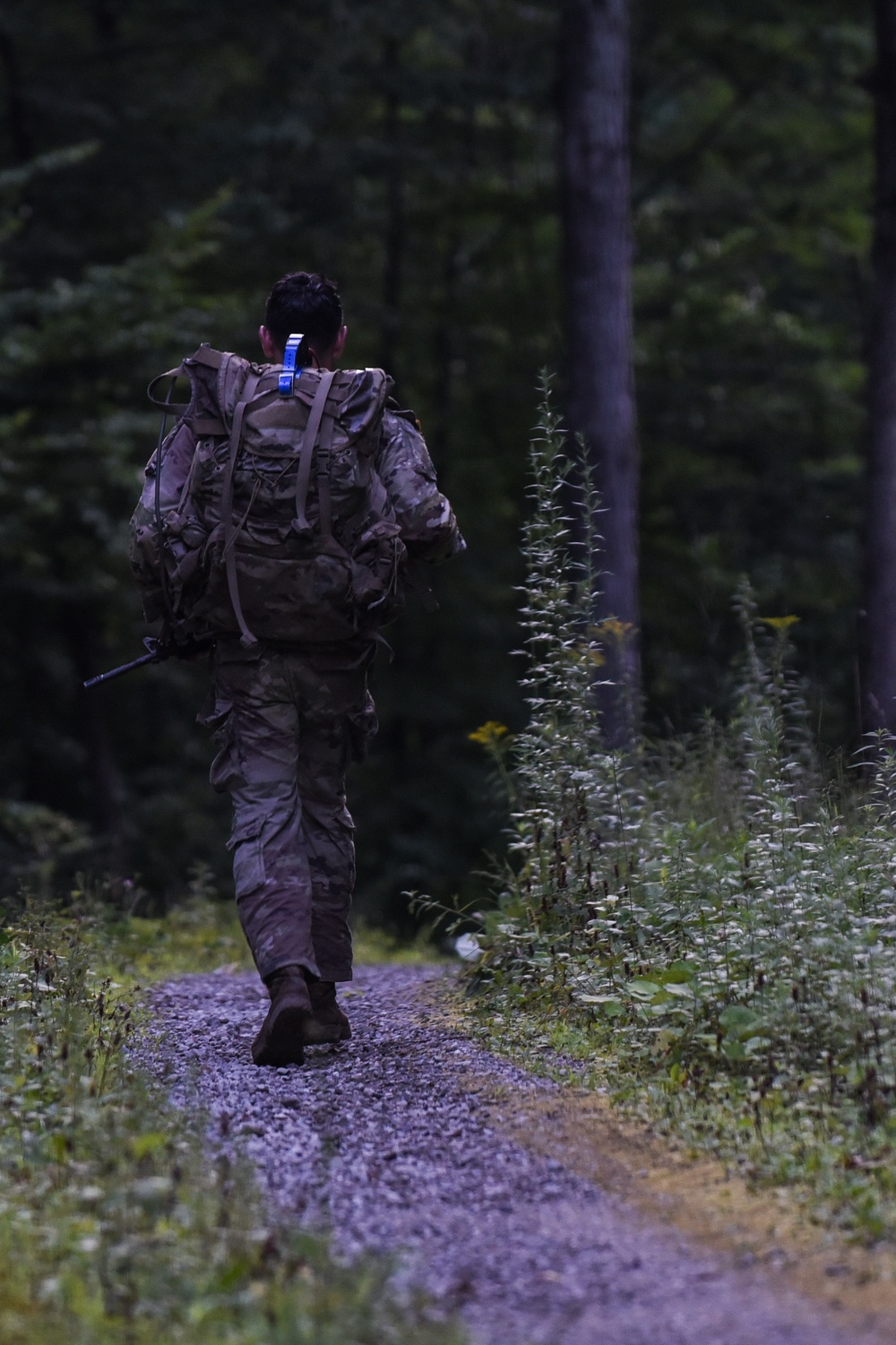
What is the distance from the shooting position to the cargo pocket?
16.0ft

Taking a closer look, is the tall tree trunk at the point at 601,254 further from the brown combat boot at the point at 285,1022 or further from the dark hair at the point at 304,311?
the brown combat boot at the point at 285,1022

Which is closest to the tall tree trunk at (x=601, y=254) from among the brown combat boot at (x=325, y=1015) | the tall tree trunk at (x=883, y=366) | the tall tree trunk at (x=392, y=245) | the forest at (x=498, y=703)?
the forest at (x=498, y=703)

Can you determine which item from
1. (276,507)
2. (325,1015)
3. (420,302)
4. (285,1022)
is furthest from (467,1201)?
(420,302)

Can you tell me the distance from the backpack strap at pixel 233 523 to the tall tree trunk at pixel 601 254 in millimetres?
5719

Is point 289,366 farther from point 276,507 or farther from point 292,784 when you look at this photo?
point 292,784

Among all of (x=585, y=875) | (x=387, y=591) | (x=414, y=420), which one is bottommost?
(x=585, y=875)

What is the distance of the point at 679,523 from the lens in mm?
17578

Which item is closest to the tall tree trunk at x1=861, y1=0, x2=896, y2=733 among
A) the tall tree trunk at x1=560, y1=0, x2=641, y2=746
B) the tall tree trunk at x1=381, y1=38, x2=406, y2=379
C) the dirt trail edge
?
the tall tree trunk at x1=560, y1=0, x2=641, y2=746

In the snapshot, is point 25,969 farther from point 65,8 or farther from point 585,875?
point 65,8

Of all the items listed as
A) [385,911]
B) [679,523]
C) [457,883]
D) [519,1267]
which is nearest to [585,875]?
[519,1267]

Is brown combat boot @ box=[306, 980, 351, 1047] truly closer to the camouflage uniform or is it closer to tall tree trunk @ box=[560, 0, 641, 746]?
the camouflage uniform

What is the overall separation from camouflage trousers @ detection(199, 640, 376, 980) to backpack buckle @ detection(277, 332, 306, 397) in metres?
0.81

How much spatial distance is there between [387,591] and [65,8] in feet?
45.6

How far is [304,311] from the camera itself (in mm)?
5184
